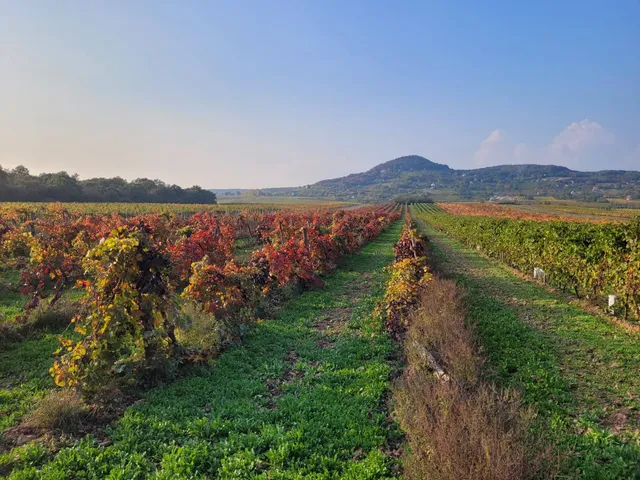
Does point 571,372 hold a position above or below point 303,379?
below

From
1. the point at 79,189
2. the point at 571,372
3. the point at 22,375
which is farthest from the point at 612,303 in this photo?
the point at 79,189

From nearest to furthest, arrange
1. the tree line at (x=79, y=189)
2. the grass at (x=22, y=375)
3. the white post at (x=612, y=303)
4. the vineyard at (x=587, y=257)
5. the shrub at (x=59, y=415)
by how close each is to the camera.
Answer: the shrub at (x=59, y=415), the grass at (x=22, y=375), the vineyard at (x=587, y=257), the white post at (x=612, y=303), the tree line at (x=79, y=189)

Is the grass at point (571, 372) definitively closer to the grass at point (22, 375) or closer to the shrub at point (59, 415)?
the shrub at point (59, 415)

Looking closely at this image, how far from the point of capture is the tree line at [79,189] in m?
53.3

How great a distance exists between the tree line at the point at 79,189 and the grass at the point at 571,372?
2514 inches

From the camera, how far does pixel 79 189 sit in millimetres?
61469

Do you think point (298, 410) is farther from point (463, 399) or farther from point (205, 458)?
point (463, 399)

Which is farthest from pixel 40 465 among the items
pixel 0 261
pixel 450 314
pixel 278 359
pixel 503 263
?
pixel 503 263

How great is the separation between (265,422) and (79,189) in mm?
69561

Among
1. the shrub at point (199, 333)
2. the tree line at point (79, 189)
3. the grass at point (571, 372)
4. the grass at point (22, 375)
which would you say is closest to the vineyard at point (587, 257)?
the grass at point (571, 372)

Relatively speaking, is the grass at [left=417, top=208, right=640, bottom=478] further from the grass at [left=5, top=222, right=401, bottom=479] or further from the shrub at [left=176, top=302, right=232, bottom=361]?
the shrub at [left=176, top=302, right=232, bottom=361]

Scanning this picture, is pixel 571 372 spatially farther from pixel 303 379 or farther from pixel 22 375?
pixel 22 375

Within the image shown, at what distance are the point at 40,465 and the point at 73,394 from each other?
1.12 m

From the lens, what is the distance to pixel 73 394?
4.60m
